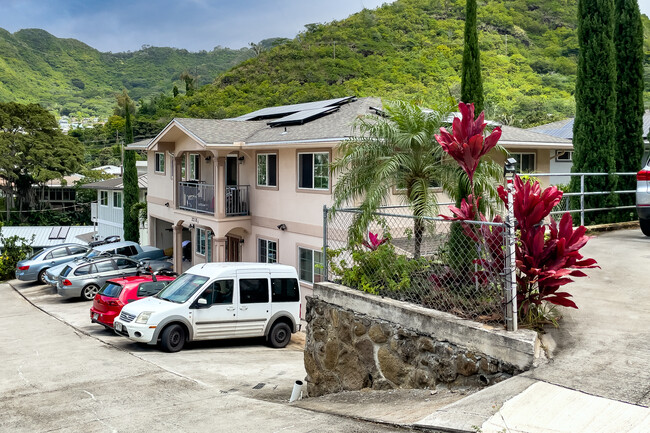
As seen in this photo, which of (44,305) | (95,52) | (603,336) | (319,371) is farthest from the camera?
(95,52)

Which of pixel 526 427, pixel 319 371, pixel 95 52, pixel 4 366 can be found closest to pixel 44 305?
pixel 4 366

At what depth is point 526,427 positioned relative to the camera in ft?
14.5

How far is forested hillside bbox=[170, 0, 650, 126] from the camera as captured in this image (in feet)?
173

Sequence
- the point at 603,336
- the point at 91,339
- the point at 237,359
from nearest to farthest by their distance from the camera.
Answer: the point at 603,336 → the point at 237,359 → the point at 91,339

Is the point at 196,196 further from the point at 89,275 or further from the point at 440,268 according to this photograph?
the point at 440,268

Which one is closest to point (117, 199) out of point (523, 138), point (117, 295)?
point (117, 295)

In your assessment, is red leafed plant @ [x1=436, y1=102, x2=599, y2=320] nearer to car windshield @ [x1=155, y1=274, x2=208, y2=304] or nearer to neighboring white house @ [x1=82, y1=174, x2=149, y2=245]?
car windshield @ [x1=155, y1=274, x2=208, y2=304]

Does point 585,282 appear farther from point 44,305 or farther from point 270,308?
point 44,305

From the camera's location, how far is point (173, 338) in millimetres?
13719

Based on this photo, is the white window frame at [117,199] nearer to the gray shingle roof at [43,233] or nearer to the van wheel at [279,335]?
the gray shingle roof at [43,233]

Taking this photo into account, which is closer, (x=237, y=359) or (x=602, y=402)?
(x=602, y=402)

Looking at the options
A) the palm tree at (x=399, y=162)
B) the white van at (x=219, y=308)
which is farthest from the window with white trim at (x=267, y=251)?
the palm tree at (x=399, y=162)

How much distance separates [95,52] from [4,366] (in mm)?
162161

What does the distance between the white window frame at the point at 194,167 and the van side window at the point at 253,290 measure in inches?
443
